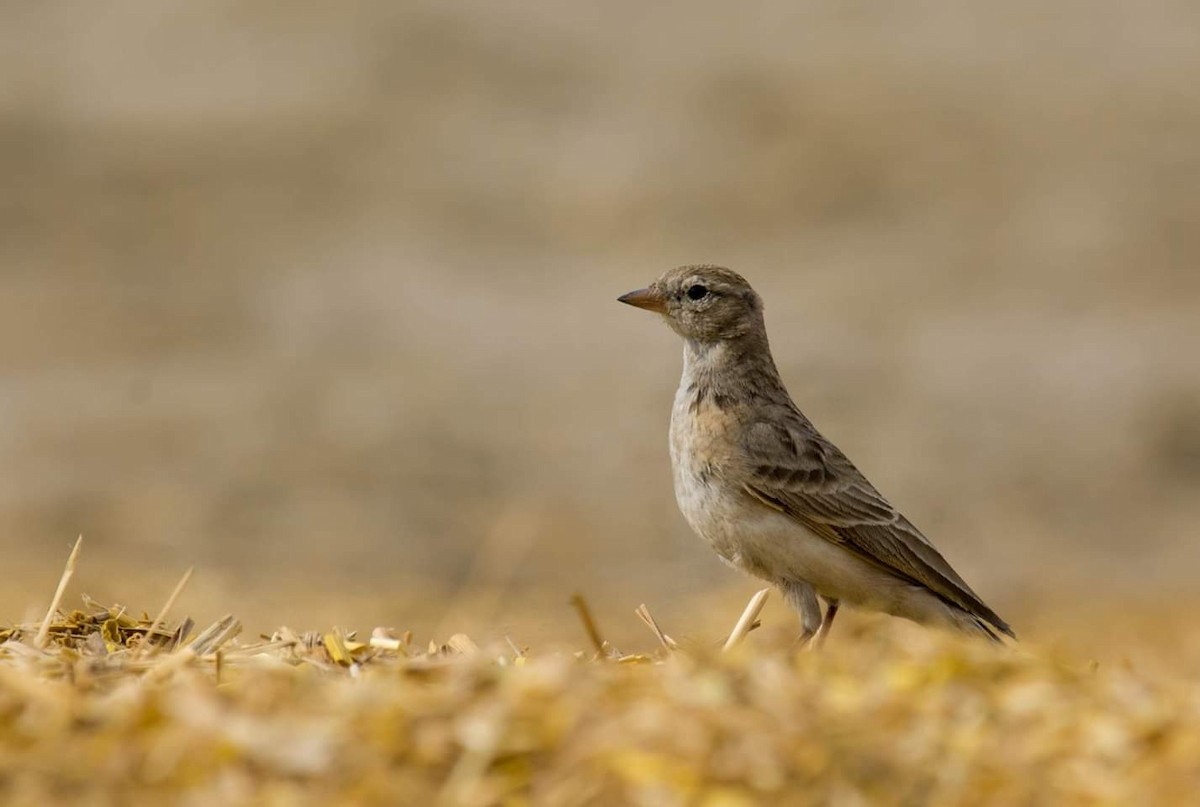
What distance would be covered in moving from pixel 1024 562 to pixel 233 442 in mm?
7537

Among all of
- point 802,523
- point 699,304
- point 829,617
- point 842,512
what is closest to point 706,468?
point 802,523

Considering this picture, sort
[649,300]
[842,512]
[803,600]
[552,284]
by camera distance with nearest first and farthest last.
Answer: [803,600] → [842,512] → [649,300] → [552,284]

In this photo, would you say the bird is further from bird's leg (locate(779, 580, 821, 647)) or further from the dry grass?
the dry grass

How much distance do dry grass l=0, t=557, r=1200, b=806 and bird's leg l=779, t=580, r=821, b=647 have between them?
2.73 m

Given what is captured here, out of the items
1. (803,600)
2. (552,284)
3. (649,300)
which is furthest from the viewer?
(552,284)

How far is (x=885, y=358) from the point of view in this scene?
829 inches

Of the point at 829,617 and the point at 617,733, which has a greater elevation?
the point at 829,617

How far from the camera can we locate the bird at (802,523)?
8211 mm

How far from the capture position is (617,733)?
15.5 ft

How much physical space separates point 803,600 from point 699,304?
1632 mm

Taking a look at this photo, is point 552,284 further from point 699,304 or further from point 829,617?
point 829,617

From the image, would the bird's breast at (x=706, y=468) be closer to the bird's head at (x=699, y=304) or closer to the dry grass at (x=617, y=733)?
the bird's head at (x=699, y=304)

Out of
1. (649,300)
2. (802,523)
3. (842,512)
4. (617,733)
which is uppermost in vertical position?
(649,300)

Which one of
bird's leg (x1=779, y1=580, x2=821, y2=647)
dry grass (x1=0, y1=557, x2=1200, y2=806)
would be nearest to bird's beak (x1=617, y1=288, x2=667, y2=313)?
bird's leg (x1=779, y1=580, x2=821, y2=647)
